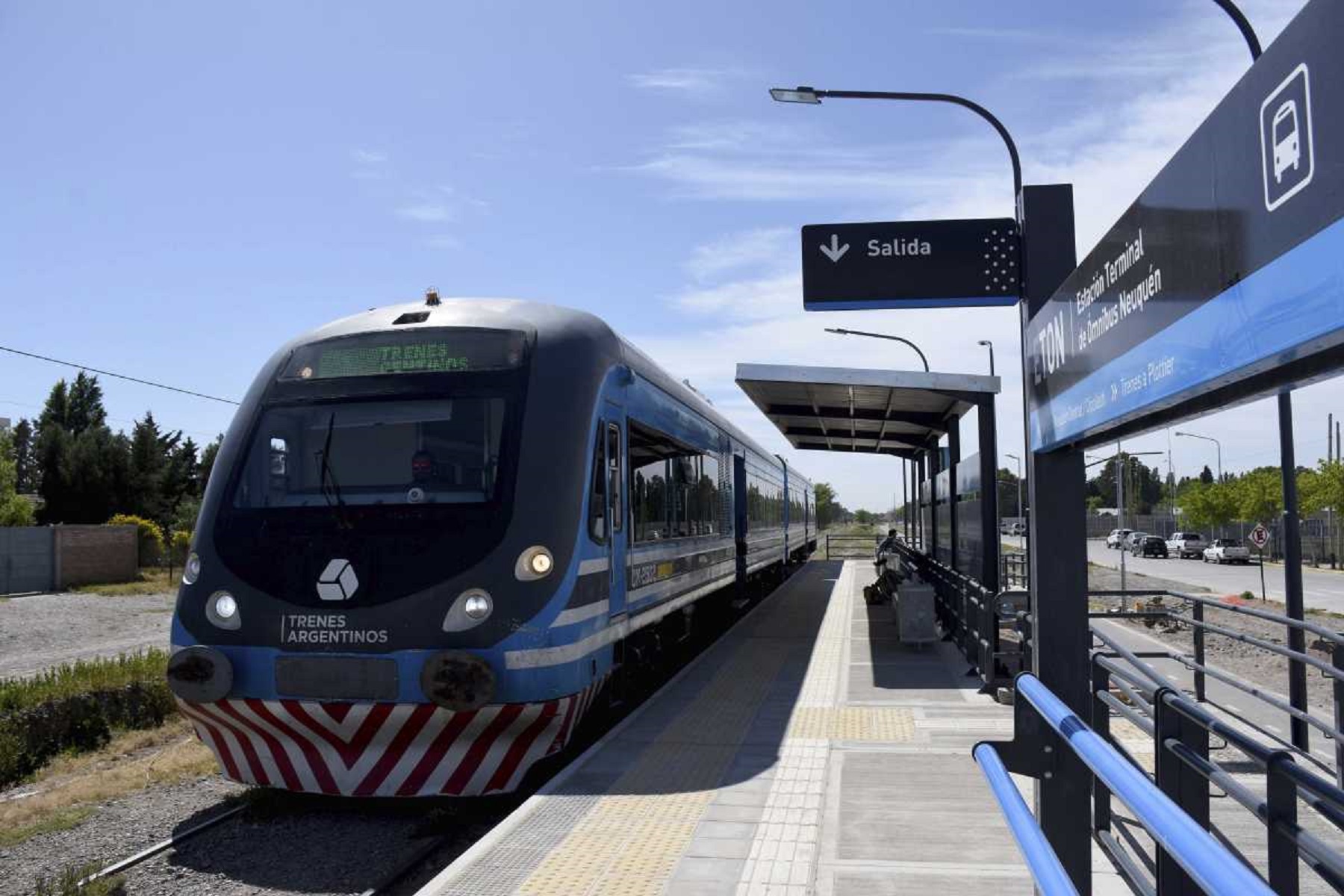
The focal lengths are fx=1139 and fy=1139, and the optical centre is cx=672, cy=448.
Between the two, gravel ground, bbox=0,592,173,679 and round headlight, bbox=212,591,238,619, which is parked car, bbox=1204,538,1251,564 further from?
round headlight, bbox=212,591,238,619

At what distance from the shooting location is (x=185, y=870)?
20.7 ft

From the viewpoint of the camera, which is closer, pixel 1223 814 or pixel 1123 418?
pixel 1123 418

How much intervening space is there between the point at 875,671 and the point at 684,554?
2368mm

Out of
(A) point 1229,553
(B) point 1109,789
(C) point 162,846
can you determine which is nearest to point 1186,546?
(A) point 1229,553

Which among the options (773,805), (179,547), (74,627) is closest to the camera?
(773,805)

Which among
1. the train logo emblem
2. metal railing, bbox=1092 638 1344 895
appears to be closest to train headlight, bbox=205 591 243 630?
the train logo emblem

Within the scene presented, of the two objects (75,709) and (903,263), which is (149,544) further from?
(903,263)

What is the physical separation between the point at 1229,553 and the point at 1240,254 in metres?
50.5

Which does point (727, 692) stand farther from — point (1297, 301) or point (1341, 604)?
point (1341, 604)

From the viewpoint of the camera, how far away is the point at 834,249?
616 centimetres

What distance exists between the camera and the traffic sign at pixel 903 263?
5758 millimetres

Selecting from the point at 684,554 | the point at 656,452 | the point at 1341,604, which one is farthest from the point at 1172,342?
the point at 1341,604

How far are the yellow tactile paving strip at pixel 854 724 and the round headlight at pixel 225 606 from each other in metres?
3.98

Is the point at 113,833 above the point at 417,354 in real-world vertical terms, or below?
below
